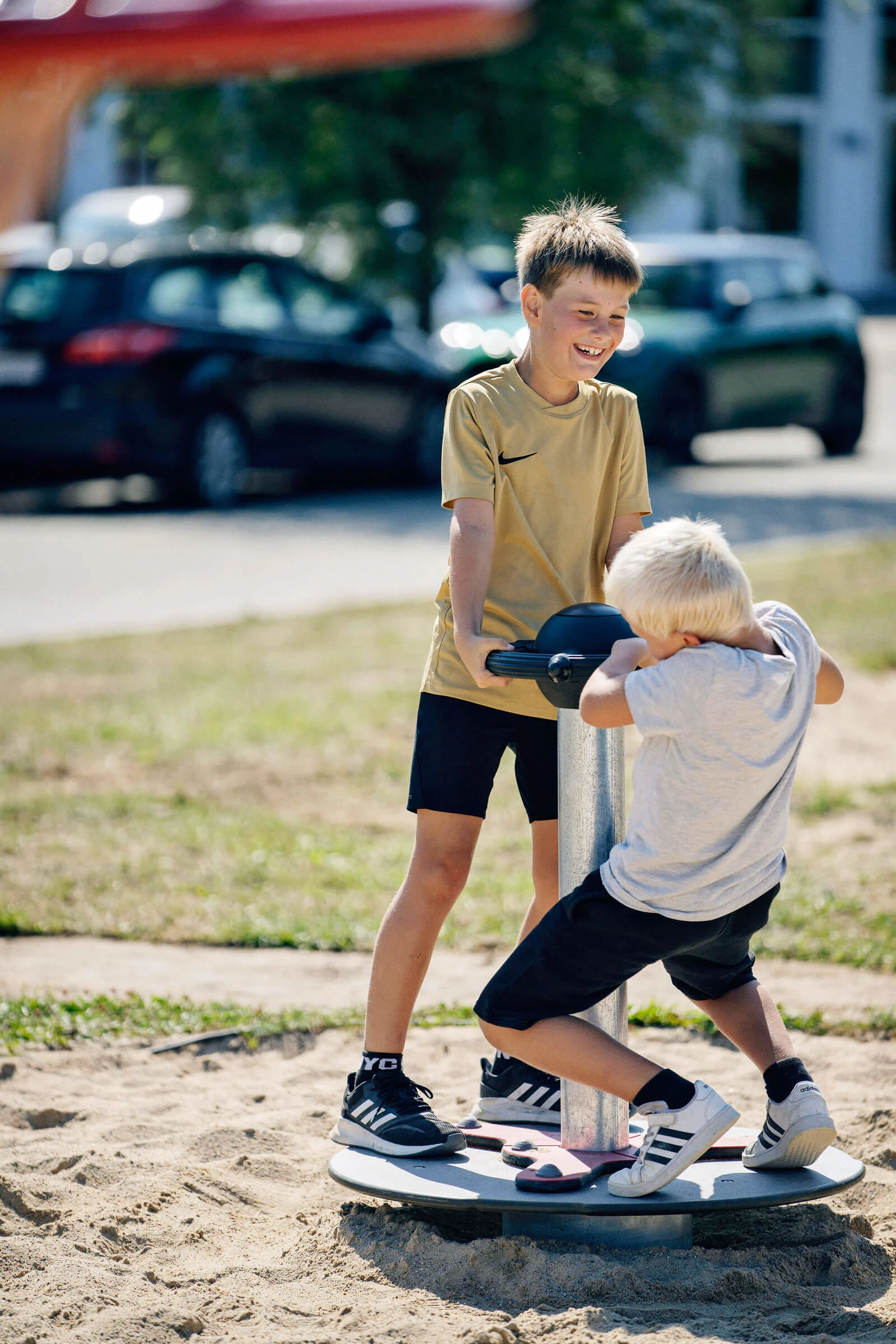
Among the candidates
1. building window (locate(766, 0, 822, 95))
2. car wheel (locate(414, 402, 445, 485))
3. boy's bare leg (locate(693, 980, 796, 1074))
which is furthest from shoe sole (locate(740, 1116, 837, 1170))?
building window (locate(766, 0, 822, 95))

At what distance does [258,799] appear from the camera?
6.16 meters

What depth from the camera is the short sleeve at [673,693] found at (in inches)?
108

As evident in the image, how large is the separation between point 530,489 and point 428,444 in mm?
10549

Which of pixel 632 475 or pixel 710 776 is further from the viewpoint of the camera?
pixel 632 475

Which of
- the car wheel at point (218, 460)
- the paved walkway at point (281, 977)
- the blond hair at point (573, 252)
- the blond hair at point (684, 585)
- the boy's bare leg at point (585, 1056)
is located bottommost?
the paved walkway at point (281, 977)

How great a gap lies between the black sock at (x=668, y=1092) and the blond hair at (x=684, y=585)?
75 cm

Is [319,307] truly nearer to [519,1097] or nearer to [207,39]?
[519,1097]

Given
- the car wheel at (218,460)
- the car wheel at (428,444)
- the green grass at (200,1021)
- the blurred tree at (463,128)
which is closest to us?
the green grass at (200,1021)

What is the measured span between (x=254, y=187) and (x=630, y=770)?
9.76m

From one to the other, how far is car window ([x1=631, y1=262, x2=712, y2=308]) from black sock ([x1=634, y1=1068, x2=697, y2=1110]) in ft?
40.4

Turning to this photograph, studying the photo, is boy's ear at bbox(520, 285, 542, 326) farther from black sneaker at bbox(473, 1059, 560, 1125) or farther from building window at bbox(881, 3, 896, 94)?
building window at bbox(881, 3, 896, 94)

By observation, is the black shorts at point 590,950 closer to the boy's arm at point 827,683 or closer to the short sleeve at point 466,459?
the boy's arm at point 827,683

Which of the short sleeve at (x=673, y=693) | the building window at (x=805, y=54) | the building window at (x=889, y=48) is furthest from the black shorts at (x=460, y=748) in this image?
the building window at (x=889, y=48)

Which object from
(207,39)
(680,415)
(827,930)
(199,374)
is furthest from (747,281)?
(207,39)
